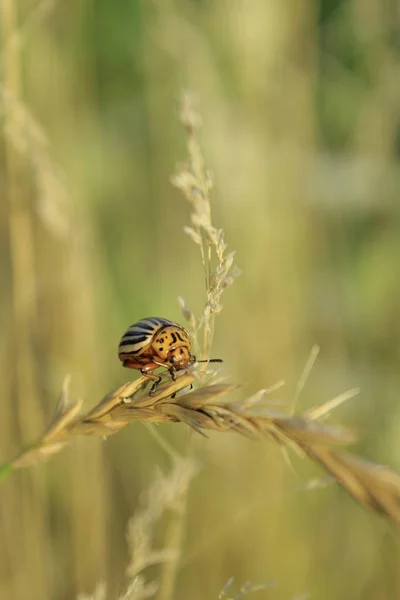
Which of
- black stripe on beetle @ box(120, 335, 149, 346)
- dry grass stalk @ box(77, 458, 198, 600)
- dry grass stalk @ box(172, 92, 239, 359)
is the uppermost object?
dry grass stalk @ box(172, 92, 239, 359)

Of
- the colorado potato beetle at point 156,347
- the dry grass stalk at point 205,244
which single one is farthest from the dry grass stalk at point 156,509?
the dry grass stalk at point 205,244

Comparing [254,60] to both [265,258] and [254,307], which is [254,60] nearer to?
[265,258]

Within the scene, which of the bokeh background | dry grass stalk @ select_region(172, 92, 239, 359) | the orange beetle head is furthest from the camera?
the bokeh background

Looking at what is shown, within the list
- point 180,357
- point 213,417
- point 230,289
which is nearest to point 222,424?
point 213,417

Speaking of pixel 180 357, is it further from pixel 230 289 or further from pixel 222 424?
pixel 230 289

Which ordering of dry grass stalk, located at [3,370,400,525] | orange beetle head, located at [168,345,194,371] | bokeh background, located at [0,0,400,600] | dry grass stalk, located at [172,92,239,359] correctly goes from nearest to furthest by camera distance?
dry grass stalk, located at [3,370,400,525] < dry grass stalk, located at [172,92,239,359] < orange beetle head, located at [168,345,194,371] < bokeh background, located at [0,0,400,600]

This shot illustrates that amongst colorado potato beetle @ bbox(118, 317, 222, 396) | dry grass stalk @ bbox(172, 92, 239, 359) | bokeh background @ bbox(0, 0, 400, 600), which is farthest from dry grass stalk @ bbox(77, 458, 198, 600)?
bokeh background @ bbox(0, 0, 400, 600)

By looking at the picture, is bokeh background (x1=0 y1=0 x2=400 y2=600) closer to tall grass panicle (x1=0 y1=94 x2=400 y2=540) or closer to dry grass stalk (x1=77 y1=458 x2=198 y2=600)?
dry grass stalk (x1=77 y1=458 x2=198 y2=600)

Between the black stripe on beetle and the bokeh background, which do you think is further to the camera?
the bokeh background
